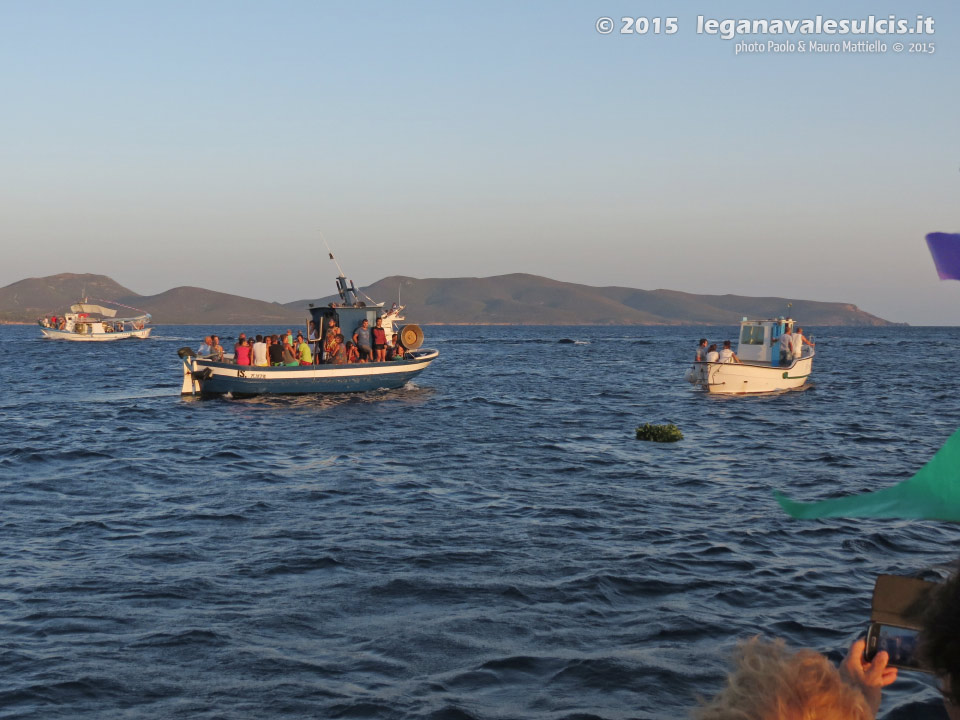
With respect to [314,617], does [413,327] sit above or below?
above

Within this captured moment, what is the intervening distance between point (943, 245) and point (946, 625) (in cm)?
99

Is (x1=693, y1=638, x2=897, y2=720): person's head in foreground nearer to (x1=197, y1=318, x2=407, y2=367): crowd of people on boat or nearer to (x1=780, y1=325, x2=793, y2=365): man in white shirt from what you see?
(x1=197, y1=318, x2=407, y2=367): crowd of people on boat

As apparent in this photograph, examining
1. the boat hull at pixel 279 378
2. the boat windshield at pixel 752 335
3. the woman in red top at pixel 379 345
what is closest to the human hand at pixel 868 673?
the boat hull at pixel 279 378

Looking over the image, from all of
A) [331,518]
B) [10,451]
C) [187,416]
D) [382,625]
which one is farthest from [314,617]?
[187,416]

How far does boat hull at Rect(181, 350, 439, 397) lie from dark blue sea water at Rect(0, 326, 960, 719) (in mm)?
8606

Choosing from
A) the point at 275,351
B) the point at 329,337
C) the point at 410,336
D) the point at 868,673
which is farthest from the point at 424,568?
the point at 410,336

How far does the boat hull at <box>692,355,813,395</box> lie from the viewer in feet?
116

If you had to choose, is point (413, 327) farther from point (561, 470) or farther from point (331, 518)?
point (331, 518)

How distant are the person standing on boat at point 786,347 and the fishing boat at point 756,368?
91mm

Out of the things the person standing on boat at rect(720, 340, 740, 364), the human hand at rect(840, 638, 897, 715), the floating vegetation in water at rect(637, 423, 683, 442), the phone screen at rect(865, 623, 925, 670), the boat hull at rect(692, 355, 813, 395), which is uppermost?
the phone screen at rect(865, 623, 925, 670)

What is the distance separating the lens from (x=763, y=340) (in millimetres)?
38156

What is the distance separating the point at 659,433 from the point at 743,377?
13.6 m

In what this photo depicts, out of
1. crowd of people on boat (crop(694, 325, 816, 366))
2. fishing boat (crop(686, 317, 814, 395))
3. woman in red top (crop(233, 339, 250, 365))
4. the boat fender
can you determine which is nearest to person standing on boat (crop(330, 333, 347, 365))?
woman in red top (crop(233, 339, 250, 365))

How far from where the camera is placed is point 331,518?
13.8 metres
